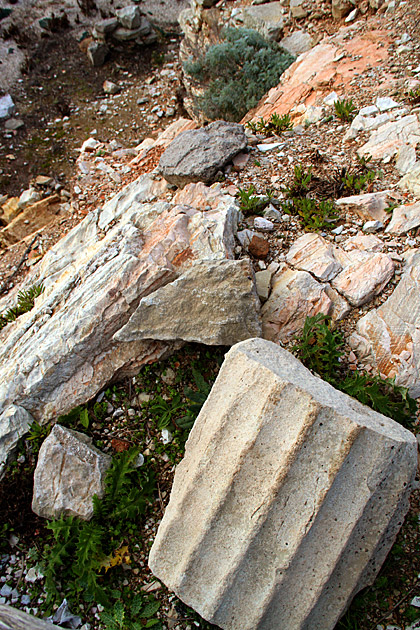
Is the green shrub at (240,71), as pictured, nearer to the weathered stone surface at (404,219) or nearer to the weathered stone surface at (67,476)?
the weathered stone surface at (404,219)

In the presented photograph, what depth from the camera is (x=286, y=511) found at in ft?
9.14

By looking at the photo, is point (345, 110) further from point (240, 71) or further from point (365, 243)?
point (240, 71)

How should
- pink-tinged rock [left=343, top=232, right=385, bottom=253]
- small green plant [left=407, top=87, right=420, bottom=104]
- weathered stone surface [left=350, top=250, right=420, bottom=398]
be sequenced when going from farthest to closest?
small green plant [left=407, top=87, right=420, bottom=104] < pink-tinged rock [left=343, top=232, right=385, bottom=253] < weathered stone surface [left=350, top=250, right=420, bottom=398]

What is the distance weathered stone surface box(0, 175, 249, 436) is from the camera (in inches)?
164

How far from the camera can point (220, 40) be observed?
10.1 metres

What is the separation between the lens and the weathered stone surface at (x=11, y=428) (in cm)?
400

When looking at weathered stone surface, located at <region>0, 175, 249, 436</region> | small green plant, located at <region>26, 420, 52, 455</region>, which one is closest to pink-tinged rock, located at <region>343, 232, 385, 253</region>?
weathered stone surface, located at <region>0, 175, 249, 436</region>

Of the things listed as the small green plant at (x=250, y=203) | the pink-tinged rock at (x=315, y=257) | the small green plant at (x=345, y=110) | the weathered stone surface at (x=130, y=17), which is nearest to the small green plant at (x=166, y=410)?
the pink-tinged rock at (x=315, y=257)

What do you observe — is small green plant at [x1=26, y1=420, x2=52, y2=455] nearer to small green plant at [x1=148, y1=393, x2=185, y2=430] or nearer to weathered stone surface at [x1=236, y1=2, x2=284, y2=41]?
small green plant at [x1=148, y1=393, x2=185, y2=430]

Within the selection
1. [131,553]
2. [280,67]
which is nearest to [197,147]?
[280,67]

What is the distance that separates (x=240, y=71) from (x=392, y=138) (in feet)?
15.2

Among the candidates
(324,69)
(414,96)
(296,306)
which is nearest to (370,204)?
(296,306)

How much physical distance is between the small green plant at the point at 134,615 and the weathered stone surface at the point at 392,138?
580cm

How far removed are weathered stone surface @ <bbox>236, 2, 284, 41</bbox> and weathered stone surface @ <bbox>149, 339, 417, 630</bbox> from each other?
380 inches
